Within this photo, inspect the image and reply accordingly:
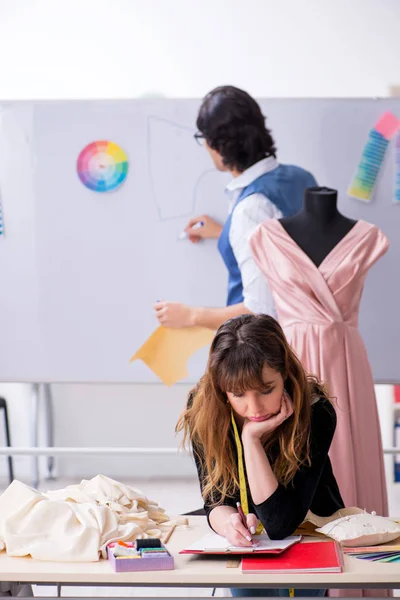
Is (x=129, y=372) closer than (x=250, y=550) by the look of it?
No

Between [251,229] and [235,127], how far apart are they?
42 cm

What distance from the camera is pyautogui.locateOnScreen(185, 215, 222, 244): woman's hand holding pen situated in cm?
379

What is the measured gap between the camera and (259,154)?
3.55 m

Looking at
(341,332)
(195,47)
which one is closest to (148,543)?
(341,332)

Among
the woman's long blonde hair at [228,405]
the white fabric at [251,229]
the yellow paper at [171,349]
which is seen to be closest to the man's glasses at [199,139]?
the white fabric at [251,229]

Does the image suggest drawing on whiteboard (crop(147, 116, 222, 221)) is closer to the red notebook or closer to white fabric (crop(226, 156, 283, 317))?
white fabric (crop(226, 156, 283, 317))

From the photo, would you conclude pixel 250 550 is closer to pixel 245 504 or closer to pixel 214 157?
pixel 245 504

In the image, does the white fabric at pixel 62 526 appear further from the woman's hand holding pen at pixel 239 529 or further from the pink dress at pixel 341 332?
the pink dress at pixel 341 332

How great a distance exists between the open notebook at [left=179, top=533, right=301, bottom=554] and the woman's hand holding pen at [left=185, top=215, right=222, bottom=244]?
6.77 feet

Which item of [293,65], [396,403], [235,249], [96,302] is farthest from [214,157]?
[396,403]

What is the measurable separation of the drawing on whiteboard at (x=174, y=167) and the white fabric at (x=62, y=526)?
2.00 meters

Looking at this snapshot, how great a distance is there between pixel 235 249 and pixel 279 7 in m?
2.23

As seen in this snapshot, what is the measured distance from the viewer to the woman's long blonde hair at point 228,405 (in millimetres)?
1896

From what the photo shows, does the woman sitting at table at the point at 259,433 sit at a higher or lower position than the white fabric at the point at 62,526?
higher
